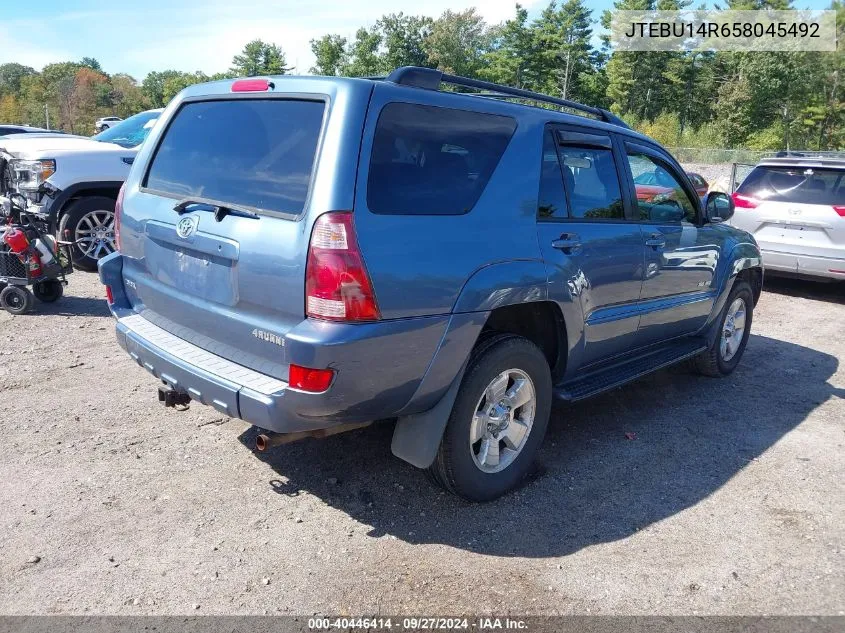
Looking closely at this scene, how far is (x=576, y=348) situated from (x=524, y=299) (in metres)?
0.68

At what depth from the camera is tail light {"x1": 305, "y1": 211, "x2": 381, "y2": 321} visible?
2750 millimetres

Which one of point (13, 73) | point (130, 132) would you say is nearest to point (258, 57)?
point (13, 73)

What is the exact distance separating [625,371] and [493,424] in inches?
50.9

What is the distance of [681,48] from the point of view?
6134 cm

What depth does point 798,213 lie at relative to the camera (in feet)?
28.6

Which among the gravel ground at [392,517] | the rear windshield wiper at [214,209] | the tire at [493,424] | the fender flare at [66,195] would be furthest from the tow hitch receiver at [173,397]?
the fender flare at [66,195]

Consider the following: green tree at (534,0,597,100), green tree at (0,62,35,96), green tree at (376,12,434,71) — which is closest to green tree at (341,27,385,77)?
green tree at (376,12,434,71)

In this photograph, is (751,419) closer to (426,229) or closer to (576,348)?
(576,348)

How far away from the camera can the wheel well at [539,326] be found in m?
3.61

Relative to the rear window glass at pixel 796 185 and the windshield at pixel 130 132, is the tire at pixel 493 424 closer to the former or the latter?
the rear window glass at pixel 796 185

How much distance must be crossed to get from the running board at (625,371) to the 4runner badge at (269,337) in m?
1.72

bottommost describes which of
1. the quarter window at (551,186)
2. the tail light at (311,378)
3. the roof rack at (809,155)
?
the tail light at (311,378)

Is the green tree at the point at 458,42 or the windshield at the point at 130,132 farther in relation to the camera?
the green tree at the point at 458,42

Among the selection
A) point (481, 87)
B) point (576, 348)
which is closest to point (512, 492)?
point (576, 348)
